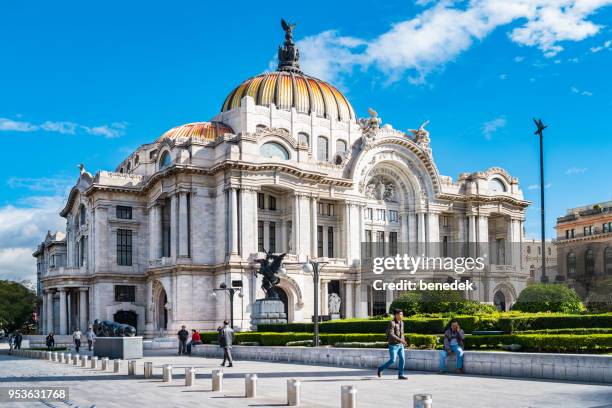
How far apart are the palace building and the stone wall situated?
28159 mm

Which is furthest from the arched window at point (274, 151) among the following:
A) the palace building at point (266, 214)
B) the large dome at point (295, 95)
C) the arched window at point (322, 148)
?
the arched window at point (322, 148)

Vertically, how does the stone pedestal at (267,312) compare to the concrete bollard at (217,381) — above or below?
below

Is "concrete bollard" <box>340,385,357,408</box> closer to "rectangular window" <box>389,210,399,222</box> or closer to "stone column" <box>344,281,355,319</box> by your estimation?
"stone column" <box>344,281,355,319</box>

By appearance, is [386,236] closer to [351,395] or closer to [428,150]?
[428,150]

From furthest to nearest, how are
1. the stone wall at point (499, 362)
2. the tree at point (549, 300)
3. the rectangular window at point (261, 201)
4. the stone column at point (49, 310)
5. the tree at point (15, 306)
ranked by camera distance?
the tree at point (15, 306) → the stone column at point (49, 310) → the rectangular window at point (261, 201) → the tree at point (549, 300) → the stone wall at point (499, 362)

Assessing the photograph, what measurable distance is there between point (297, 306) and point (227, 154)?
13548 mm

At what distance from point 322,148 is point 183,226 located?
1937 centimetres

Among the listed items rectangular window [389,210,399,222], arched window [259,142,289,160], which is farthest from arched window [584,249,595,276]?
arched window [259,142,289,160]

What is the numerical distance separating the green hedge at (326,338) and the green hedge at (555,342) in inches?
109

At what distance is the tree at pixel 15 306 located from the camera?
9538cm

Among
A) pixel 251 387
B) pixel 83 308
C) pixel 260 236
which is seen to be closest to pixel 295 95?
pixel 260 236

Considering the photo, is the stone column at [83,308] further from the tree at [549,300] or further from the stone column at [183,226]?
the tree at [549,300]

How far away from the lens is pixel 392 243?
7331 cm

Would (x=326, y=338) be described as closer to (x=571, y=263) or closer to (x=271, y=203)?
(x=271, y=203)
